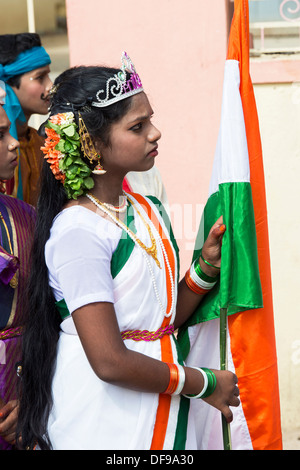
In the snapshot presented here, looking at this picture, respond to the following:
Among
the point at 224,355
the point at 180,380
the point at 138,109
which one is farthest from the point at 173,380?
the point at 138,109

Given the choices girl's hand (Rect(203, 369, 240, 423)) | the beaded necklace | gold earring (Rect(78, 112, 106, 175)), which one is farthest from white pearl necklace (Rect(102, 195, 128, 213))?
girl's hand (Rect(203, 369, 240, 423))

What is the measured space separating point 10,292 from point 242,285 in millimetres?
793

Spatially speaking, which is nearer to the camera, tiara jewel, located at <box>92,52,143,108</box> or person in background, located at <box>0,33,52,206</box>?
tiara jewel, located at <box>92,52,143,108</box>

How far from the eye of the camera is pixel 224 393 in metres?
2.13

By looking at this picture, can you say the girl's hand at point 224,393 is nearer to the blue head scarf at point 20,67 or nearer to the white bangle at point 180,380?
the white bangle at point 180,380

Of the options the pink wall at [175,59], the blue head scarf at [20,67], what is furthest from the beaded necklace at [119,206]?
the pink wall at [175,59]

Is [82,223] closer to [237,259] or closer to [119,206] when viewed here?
[119,206]

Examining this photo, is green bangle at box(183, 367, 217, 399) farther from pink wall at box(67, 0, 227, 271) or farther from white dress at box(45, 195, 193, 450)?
pink wall at box(67, 0, 227, 271)

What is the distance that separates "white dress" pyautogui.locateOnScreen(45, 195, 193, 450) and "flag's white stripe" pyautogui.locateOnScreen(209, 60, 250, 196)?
490 millimetres

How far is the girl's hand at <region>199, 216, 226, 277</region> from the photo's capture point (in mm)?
2369

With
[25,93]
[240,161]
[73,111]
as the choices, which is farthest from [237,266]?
[25,93]

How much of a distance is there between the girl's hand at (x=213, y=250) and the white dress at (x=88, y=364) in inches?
11.2

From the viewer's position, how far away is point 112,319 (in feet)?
6.37
